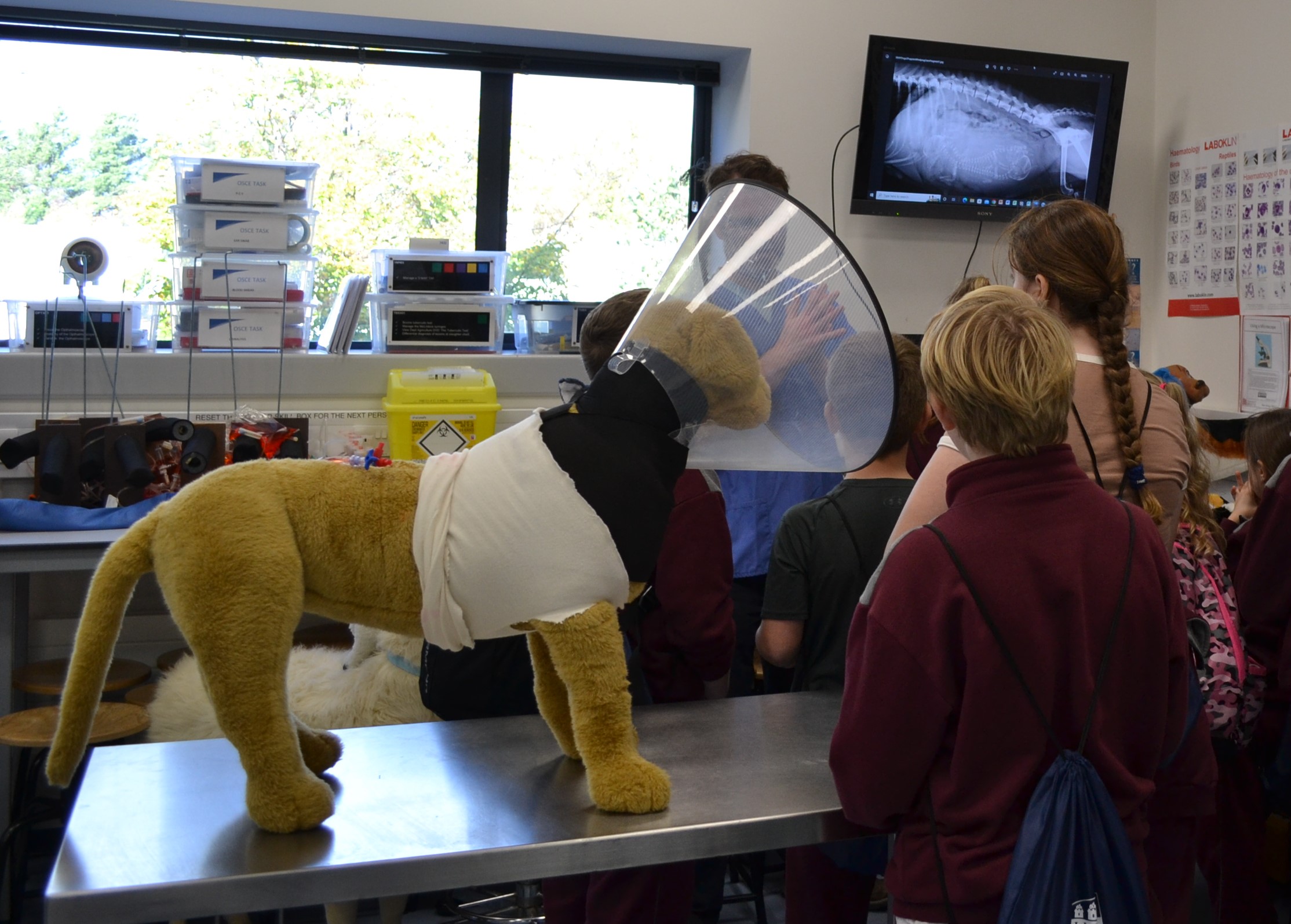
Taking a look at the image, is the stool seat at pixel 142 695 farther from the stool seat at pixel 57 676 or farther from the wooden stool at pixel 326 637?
the wooden stool at pixel 326 637

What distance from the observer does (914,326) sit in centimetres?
A: 392

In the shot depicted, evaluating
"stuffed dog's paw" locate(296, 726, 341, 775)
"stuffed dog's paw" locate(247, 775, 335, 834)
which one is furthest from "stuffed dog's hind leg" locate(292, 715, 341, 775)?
"stuffed dog's paw" locate(247, 775, 335, 834)

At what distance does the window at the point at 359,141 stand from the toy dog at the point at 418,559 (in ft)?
6.55

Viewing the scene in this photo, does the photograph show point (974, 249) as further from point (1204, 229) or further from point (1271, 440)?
point (1271, 440)

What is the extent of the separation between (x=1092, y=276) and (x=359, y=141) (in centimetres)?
267

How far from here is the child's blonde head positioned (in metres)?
1.21

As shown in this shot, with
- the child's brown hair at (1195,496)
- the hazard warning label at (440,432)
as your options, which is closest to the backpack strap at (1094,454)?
the child's brown hair at (1195,496)

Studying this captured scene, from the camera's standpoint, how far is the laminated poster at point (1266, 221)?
3408 mm

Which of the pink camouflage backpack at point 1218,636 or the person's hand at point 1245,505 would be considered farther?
the person's hand at point 1245,505

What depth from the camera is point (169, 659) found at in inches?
110

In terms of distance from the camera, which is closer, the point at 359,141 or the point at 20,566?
the point at 20,566

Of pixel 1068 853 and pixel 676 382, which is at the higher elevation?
pixel 676 382

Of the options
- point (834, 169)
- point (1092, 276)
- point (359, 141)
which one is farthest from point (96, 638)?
point (834, 169)

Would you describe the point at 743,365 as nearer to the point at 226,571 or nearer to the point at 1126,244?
the point at 226,571
